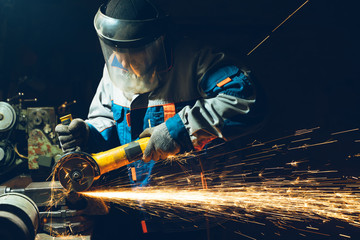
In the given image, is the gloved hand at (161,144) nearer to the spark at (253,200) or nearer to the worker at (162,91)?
the worker at (162,91)

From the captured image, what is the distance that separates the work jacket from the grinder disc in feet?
1.34

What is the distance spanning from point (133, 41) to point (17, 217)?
4.07ft

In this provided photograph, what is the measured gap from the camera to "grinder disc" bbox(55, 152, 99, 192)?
1.62 meters

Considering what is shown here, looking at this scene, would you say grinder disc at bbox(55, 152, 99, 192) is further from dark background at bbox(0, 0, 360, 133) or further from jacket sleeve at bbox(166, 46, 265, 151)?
dark background at bbox(0, 0, 360, 133)

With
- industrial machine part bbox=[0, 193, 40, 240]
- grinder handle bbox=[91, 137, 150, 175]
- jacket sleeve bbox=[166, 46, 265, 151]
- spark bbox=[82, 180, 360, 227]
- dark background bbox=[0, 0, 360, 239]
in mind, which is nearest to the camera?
industrial machine part bbox=[0, 193, 40, 240]

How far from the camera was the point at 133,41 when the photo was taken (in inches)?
64.7

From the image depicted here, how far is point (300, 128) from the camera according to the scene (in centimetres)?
284

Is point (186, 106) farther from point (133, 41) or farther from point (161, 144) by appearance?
point (133, 41)

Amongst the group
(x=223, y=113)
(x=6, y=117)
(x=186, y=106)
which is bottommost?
(x=223, y=113)

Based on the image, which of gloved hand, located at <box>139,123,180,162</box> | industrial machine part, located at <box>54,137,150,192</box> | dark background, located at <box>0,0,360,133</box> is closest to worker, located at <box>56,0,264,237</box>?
gloved hand, located at <box>139,123,180,162</box>

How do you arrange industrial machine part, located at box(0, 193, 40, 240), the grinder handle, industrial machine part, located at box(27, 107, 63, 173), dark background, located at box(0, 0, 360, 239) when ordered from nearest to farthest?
industrial machine part, located at box(0, 193, 40, 240), the grinder handle, dark background, located at box(0, 0, 360, 239), industrial machine part, located at box(27, 107, 63, 173)

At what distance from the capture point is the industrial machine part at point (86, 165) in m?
1.62

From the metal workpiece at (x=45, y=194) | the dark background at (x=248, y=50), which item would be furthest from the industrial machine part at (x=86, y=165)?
the dark background at (x=248, y=50)

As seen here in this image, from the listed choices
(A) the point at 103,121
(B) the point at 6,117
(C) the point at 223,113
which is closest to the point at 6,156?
(B) the point at 6,117
